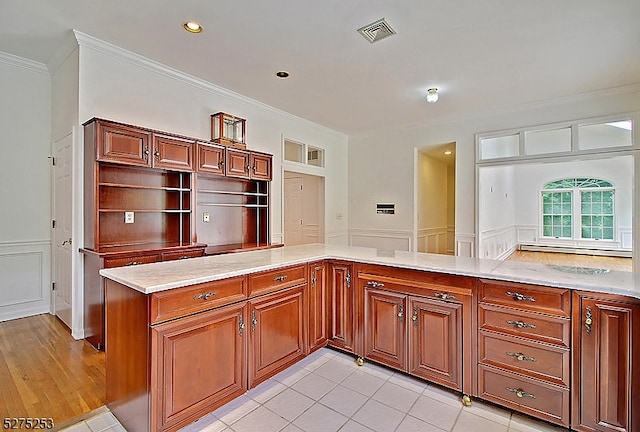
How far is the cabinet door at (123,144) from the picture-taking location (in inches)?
115

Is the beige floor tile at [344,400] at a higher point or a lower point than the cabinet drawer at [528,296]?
lower

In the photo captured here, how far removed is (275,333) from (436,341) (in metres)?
1.14

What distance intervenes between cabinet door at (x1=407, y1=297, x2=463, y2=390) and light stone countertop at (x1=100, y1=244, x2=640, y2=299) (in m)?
0.28

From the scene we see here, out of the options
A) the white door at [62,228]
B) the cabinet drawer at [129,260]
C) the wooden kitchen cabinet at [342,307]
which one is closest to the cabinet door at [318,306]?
the wooden kitchen cabinet at [342,307]

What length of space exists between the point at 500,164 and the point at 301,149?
3310 millimetres

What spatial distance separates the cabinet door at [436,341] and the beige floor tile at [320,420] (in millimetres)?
697

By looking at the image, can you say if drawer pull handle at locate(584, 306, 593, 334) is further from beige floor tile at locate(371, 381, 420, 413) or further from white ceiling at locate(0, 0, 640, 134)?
white ceiling at locate(0, 0, 640, 134)

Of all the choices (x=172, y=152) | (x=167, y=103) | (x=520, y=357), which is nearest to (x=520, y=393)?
(x=520, y=357)

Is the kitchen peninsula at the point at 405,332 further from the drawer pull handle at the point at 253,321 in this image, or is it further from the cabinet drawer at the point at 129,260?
the cabinet drawer at the point at 129,260

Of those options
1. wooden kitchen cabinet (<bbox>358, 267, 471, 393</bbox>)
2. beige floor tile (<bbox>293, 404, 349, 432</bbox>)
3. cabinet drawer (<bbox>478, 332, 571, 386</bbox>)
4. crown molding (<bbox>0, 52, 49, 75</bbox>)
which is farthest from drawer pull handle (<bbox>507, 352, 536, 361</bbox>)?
crown molding (<bbox>0, 52, 49, 75</bbox>)

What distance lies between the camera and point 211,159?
12.6 feet

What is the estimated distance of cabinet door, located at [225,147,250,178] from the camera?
13.2 ft

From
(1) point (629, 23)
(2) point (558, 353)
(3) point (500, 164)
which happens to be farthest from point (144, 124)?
(3) point (500, 164)

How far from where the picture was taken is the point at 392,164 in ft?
20.3
